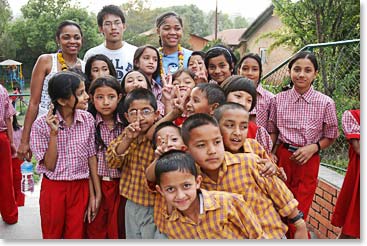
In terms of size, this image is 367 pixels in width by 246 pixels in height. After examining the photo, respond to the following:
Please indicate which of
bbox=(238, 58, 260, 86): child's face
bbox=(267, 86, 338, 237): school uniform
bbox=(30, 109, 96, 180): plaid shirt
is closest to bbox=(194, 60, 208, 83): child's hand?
bbox=(238, 58, 260, 86): child's face

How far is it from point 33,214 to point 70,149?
51.2 inches

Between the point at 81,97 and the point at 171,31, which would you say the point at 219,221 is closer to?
the point at 81,97

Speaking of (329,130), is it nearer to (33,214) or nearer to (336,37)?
(336,37)

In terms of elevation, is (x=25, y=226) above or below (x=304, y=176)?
below

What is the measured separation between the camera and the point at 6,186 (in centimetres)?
263

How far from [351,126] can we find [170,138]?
0.93m

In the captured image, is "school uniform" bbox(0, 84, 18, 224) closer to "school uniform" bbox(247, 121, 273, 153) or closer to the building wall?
"school uniform" bbox(247, 121, 273, 153)

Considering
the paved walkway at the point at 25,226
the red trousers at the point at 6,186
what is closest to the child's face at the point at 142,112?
the paved walkway at the point at 25,226

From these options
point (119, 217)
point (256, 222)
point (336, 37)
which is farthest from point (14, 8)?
point (336, 37)

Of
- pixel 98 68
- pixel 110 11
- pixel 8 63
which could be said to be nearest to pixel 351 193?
pixel 98 68

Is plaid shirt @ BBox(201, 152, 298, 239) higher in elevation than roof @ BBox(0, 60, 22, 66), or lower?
lower

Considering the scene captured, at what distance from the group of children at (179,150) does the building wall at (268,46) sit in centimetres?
594

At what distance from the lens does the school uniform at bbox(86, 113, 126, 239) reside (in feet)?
6.20

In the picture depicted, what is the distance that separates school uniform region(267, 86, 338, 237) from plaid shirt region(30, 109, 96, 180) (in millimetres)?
1033
